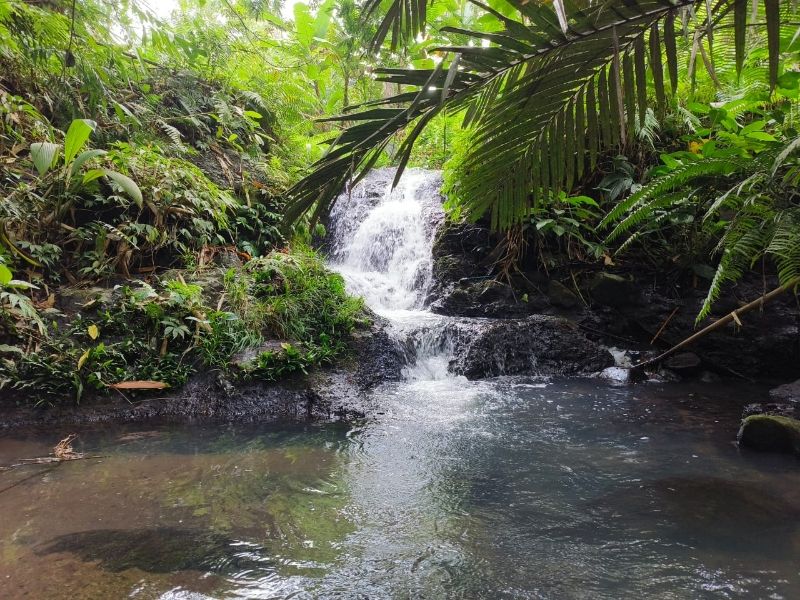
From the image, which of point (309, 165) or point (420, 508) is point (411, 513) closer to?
point (420, 508)

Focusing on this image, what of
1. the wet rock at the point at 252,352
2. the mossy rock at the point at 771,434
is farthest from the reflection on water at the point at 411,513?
the wet rock at the point at 252,352

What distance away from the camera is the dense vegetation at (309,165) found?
1.17 metres

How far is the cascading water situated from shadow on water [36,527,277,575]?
3.33 meters

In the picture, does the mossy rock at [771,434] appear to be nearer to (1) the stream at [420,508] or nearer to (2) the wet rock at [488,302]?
(1) the stream at [420,508]

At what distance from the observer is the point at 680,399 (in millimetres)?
4371

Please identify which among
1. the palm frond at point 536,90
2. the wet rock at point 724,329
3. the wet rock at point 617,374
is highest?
the palm frond at point 536,90

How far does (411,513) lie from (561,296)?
14.5ft

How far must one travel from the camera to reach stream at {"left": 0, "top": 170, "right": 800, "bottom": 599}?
1.81 m

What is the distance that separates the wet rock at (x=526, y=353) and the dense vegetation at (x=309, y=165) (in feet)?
3.76

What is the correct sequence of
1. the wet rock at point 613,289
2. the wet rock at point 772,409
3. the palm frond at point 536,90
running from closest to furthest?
1. the palm frond at point 536,90
2. the wet rock at point 772,409
3. the wet rock at point 613,289

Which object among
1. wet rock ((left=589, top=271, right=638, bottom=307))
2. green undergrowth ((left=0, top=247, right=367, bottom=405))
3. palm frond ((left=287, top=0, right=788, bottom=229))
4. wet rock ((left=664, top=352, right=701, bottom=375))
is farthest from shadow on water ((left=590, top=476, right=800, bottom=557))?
wet rock ((left=589, top=271, right=638, bottom=307))

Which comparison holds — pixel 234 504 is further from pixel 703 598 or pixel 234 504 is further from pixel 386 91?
pixel 386 91

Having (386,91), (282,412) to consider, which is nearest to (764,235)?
(282,412)

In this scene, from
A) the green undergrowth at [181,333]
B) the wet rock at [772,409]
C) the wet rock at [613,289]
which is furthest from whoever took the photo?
the wet rock at [613,289]
